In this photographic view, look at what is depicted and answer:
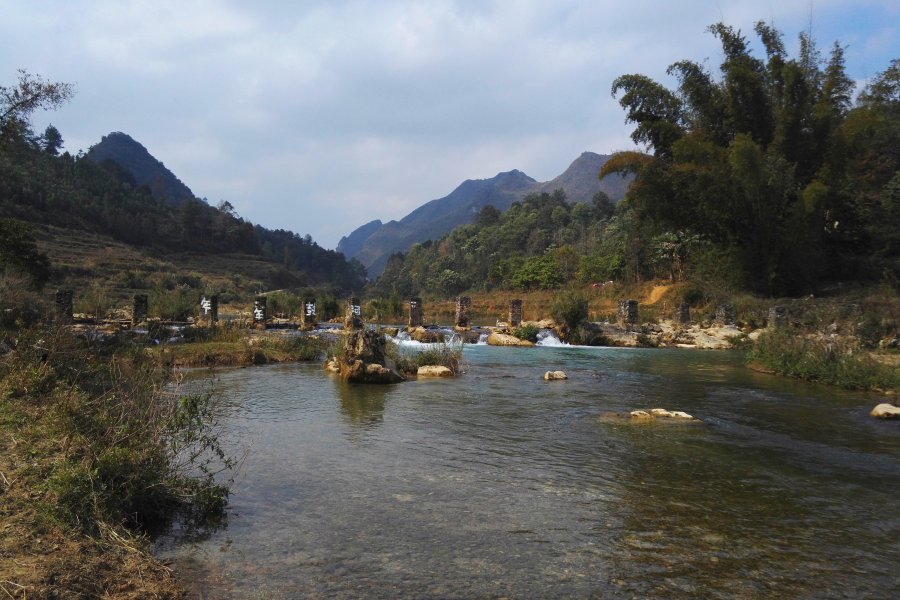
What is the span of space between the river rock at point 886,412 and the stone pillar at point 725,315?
47.5 feet

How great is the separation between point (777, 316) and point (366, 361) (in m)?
15.5

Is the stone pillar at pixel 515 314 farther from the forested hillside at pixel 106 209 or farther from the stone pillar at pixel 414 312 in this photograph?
the forested hillside at pixel 106 209

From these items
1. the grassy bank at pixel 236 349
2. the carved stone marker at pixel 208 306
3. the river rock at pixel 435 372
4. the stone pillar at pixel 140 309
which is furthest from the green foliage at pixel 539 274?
the river rock at pixel 435 372

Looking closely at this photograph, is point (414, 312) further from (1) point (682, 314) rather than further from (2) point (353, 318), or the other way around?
(1) point (682, 314)

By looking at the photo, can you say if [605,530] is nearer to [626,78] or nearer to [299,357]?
[299,357]

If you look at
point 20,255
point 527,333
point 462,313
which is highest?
point 20,255

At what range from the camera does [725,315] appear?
22.8 m

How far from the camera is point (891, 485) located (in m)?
5.50

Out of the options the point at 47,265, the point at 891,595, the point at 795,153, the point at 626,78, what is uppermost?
the point at 626,78

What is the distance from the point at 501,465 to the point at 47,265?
23.5 metres

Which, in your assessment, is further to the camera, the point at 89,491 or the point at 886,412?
the point at 886,412

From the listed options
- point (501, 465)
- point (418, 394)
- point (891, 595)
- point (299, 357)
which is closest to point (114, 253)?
point (299, 357)

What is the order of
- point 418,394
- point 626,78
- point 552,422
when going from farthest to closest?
point 626,78, point 418,394, point 552,422

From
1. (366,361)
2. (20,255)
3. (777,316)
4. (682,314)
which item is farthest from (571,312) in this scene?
(20,255)
